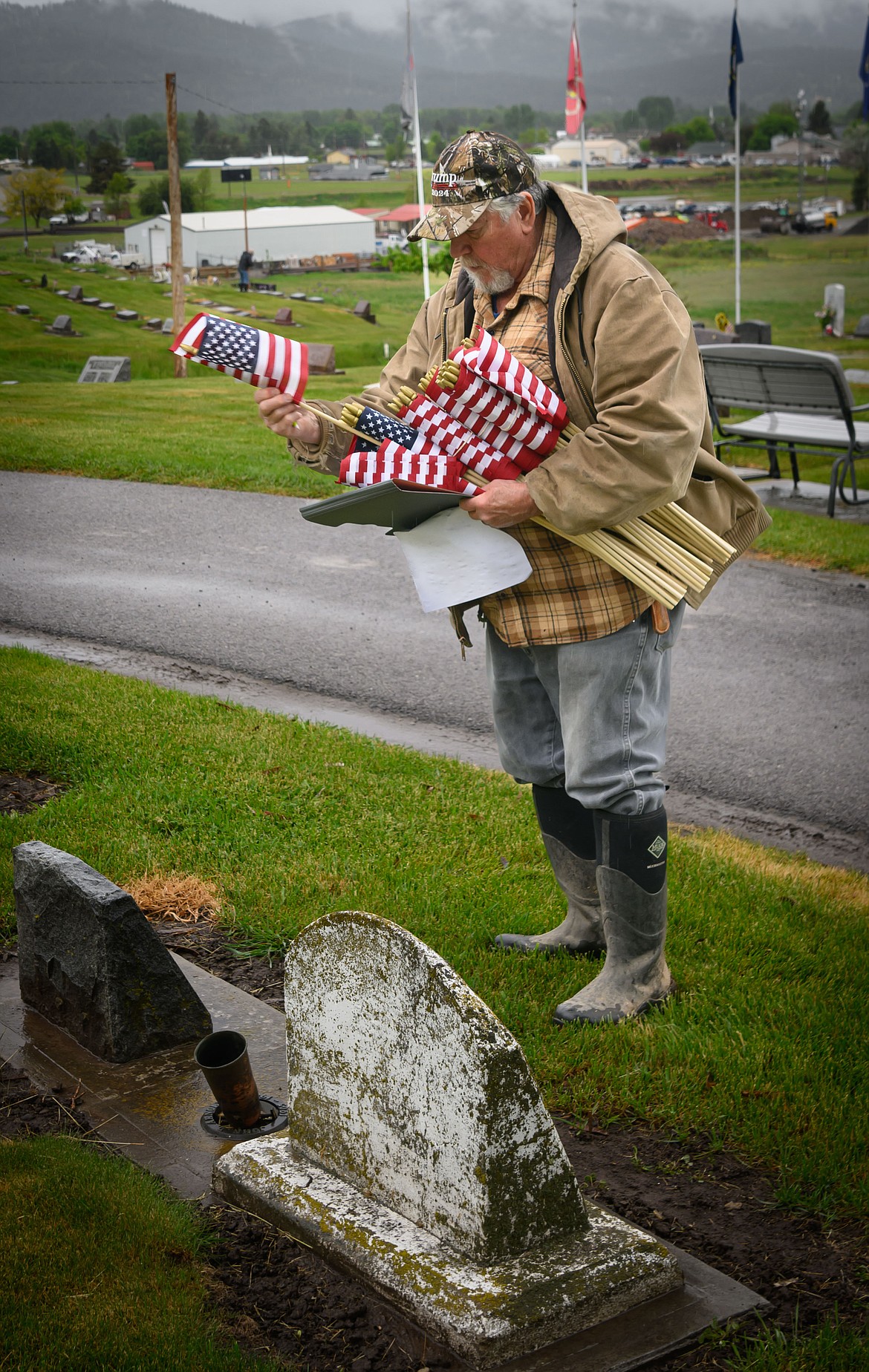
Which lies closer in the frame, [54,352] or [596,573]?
[596,573]

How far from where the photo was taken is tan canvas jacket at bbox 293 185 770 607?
2.82 metres

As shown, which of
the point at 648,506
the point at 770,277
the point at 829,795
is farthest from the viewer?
the point at 770,277

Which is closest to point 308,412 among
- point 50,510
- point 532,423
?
point 532,423

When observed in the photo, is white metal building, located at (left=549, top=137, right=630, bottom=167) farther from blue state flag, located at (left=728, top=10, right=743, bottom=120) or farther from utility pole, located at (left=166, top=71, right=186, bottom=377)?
utility pole, located at (left=166, top=71, right=186, bottom=377)

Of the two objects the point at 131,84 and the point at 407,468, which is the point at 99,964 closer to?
the point at 407,468

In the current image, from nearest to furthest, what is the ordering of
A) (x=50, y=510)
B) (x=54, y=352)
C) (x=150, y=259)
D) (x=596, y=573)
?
(x=596, y=573), (x=50, y=510), (x=54, y=352), (x=150, y=259)

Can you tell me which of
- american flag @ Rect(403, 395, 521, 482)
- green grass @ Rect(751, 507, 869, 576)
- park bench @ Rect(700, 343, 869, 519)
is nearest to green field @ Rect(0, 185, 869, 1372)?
american flag @ Rect(403, 395, 521, 482)

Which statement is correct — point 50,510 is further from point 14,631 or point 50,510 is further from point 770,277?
point 770,277

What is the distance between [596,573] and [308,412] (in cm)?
87

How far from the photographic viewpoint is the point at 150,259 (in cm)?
2105

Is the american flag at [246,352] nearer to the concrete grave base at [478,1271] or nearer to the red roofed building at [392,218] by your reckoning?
the concrete grave base at [478,1271]

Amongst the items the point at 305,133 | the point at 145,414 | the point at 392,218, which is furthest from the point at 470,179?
the point at 392,218

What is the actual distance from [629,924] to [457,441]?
4.61 feet

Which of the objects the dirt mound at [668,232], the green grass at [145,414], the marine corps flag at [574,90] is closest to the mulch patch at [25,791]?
the green grass at [145,414]
